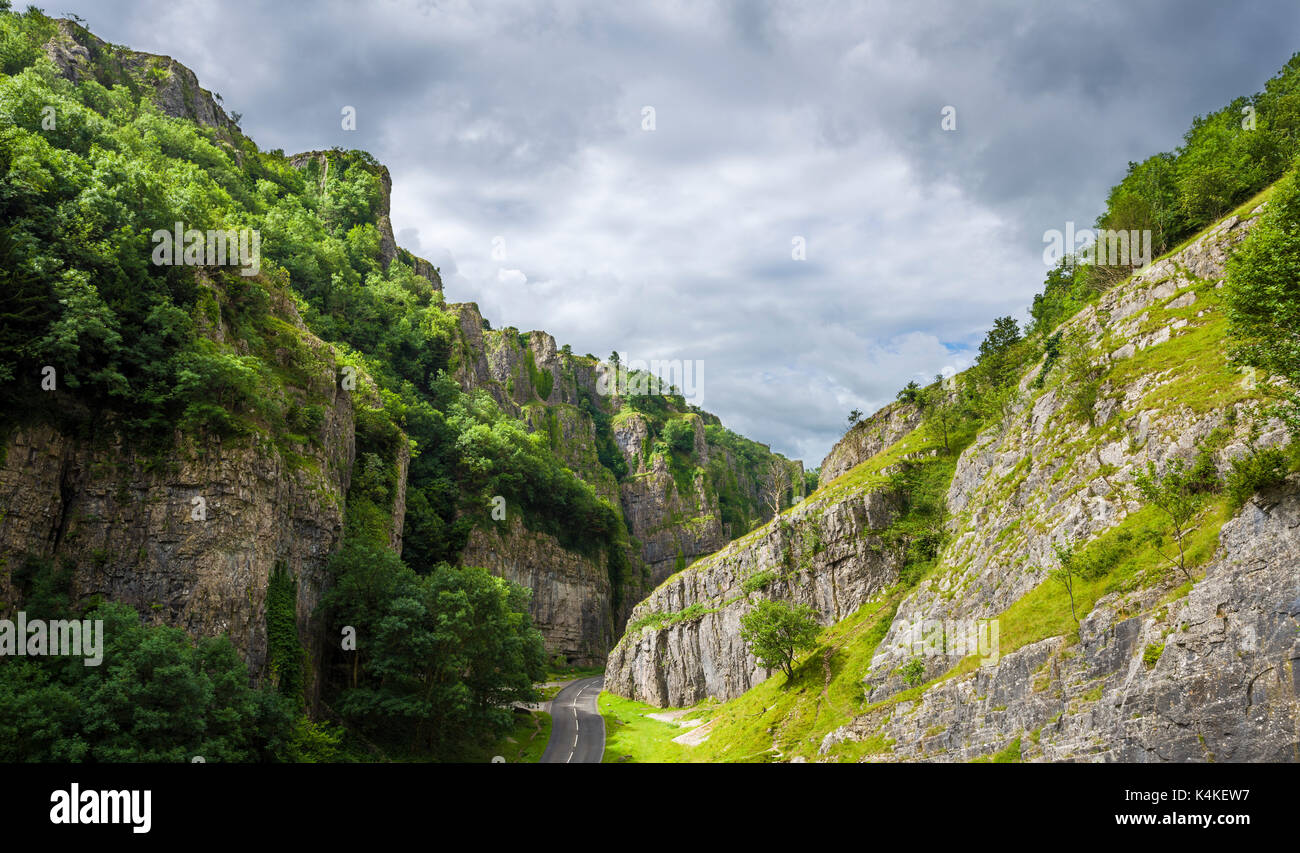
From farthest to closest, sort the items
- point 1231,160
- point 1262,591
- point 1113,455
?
point 1231,160 < point 1113,455 < point 1262,591

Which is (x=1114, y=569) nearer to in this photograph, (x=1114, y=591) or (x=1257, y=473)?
(x=1114, y=591)

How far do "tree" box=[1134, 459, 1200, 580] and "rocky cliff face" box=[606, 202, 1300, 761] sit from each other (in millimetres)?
1117

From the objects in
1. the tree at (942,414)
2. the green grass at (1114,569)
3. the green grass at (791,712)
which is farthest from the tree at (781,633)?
the tree at (942,414)

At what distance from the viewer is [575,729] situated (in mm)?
58469

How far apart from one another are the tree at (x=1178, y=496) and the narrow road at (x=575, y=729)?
1346 inches

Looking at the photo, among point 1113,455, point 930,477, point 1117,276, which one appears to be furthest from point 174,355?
point 1117,276

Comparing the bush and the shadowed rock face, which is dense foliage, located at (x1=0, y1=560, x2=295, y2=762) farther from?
the bush

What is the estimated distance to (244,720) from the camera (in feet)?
94.1

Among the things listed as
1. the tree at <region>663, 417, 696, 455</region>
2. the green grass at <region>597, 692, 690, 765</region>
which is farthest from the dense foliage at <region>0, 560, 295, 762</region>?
the tree at <region>663, 417, 696, 455</region>

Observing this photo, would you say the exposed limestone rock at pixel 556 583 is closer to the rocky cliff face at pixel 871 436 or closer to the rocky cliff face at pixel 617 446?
the rocky cliff face at pixel 617 446

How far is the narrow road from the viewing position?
49031mm

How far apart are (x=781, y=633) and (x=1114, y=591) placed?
26.5 m

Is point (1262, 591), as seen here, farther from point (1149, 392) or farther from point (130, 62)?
point (130, 62)
